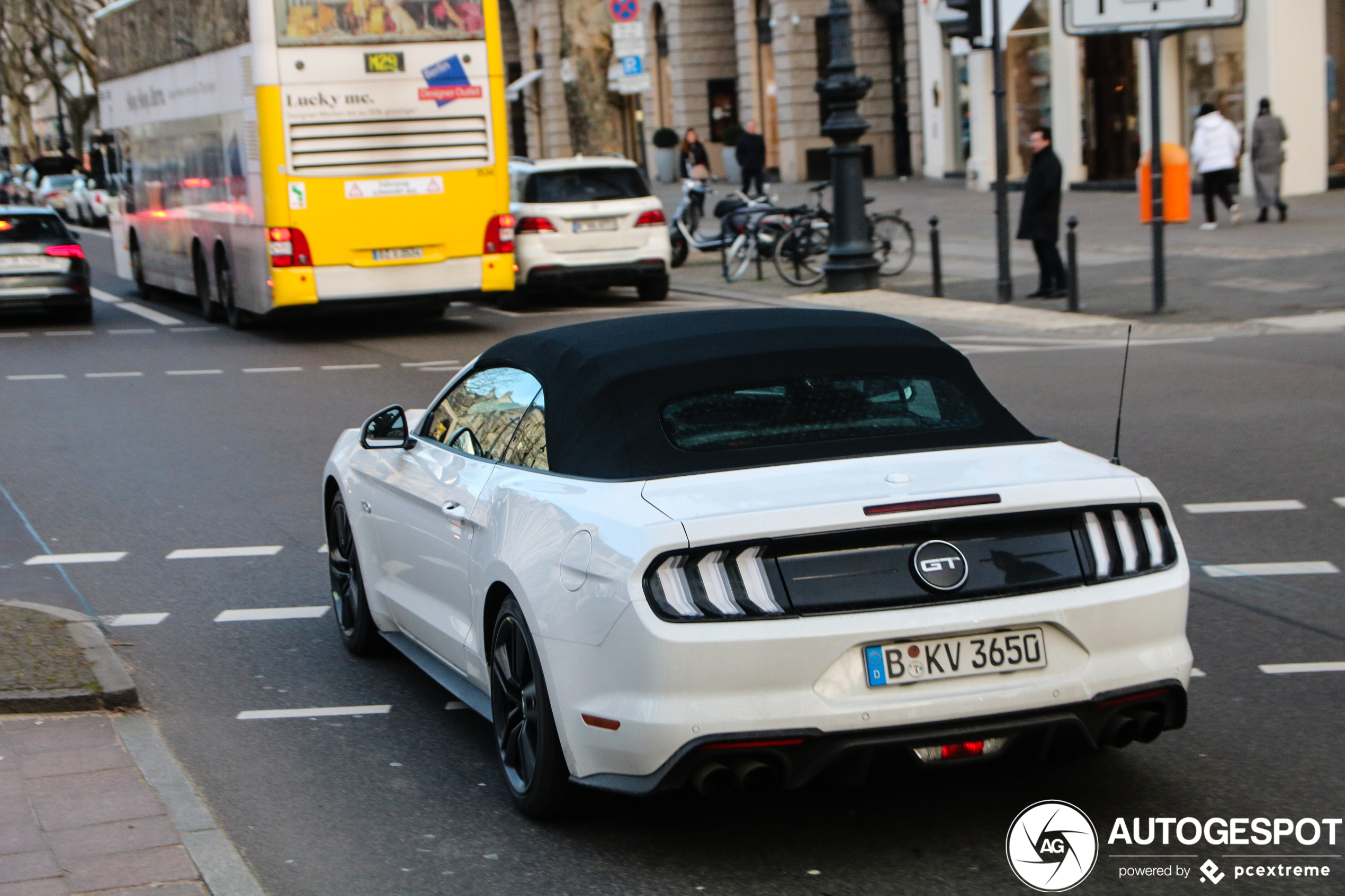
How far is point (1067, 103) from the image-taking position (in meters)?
33.4

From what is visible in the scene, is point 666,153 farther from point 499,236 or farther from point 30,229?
point 499,236

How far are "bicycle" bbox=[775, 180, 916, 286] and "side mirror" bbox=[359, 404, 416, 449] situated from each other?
586 inches

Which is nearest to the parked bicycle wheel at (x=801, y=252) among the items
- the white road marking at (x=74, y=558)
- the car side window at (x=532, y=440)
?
the white road marking at (x=74, y=558)

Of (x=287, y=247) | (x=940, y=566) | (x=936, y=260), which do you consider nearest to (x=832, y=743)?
(x=940, y=566)

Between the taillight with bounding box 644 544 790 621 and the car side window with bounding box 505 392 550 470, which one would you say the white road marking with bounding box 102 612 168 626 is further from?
the taillight with bounding box 644 544 790 621

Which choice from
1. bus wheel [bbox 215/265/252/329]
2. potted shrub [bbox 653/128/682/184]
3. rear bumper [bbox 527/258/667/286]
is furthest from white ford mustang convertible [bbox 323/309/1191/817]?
potted shrub [bbox 653/128/682/184]

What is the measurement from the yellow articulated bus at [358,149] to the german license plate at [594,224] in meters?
2.28

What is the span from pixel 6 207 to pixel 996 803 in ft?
64.8

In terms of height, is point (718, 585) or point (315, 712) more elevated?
point (718, 585)

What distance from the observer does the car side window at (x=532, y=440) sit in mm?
5027

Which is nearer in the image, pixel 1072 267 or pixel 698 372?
pixel 698 372

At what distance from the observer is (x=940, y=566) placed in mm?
4266

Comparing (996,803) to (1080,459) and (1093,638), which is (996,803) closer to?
(1093,638)

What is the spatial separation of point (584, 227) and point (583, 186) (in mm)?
533
